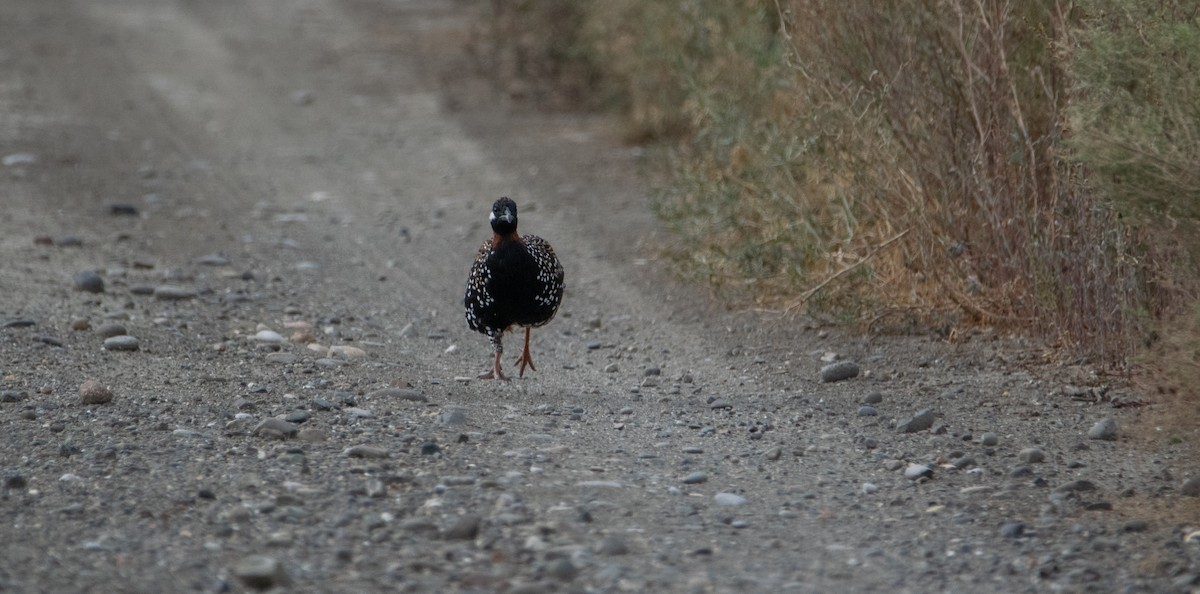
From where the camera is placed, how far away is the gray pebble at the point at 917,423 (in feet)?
19.7

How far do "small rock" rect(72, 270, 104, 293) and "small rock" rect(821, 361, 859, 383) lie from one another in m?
4.43

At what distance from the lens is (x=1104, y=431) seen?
19.2 feet

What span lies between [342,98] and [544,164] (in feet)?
13.0

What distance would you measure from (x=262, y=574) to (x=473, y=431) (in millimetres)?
1621

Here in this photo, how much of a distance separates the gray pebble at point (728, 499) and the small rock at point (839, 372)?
177 centimetres

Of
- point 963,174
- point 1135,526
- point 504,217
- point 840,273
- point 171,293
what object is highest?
point 963,174

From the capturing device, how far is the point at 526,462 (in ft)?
17.9

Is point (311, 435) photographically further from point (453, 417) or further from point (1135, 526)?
point (1135, 526)

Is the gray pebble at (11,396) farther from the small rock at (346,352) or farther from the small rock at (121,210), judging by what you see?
the small rock at (121,210)

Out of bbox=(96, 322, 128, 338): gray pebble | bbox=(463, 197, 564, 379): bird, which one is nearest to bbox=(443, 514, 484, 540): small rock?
bbox=(463, 197, 564, 379): bird

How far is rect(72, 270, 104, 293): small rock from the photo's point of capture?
860 centimetres

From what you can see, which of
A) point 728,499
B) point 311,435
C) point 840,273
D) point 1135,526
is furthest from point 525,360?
point 1135,526

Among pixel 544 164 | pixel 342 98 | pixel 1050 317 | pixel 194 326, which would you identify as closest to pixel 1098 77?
pixel 1050 317

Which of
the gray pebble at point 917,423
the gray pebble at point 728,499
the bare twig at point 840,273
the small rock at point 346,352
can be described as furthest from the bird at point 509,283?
the gray pebble at point 728,499
